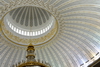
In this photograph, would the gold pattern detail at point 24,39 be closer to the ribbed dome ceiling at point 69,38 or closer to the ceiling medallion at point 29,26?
the ceiling medallion at point 29,26

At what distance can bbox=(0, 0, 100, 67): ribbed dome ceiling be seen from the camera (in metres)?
15.5

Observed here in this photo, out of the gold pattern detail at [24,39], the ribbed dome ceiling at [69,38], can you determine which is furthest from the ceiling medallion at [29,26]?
the ribbed dome ceiling at [69,38]

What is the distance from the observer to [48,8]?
647 inches

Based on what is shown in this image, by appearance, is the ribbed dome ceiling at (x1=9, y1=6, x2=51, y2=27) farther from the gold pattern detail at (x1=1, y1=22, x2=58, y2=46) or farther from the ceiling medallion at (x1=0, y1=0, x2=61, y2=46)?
the gold pattern detail at (x1=1, y1=22, x2=58, y2=46)

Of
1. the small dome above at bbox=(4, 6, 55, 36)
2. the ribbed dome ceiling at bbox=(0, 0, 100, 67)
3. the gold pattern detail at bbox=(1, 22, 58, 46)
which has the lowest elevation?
the ribbed dome ceiling at bbox=(0, 0, 100, 67)

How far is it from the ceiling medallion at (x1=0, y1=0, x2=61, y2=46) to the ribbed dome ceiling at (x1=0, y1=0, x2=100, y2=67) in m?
0.98

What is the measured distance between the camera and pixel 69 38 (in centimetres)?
2008

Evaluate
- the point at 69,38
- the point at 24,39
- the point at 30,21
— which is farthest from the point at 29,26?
the point at 69,38

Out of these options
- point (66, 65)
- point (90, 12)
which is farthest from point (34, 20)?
point (90, 12)

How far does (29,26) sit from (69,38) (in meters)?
7.53

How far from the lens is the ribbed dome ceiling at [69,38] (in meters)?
15.5

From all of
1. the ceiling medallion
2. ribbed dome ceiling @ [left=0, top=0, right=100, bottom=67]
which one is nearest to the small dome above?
the ceiling medallion

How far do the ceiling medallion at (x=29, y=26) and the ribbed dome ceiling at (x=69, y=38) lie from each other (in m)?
0.98

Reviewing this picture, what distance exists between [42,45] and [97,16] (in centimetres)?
986
